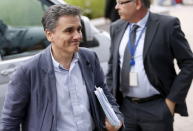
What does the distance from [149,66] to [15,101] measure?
1.18m

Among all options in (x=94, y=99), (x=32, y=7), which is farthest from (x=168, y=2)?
(x=94, y=99)

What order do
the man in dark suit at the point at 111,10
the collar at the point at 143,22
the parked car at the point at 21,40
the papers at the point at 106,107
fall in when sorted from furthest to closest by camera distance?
the man in dark suit at the point at 111,10 < the parked car at the point at 21,40 < the collar at the point at 143,22 < the papers at the point at 106,107

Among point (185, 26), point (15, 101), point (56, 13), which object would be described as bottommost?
point (185, 26)

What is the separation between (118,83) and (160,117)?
435mm

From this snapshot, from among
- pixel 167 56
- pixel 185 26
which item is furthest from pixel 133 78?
pixel 185 26

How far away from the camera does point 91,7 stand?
34.1 feet

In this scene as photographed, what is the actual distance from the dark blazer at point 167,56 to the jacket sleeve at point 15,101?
112 centimetres

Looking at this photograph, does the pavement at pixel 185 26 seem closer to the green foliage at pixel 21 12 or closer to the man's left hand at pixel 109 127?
the green foliage at pixel 21 12

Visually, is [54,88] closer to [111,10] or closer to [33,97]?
[33,97]

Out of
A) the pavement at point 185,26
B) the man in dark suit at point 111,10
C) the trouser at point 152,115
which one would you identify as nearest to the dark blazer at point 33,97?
the trouser at point 152,115

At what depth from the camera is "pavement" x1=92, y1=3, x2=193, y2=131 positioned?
4.72m

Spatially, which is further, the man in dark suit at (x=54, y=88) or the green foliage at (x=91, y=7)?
the green foliage at (x=91, y=7)

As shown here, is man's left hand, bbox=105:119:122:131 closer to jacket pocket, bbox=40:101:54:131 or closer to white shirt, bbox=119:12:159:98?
jacket pocket, bbox=40:101:54:131

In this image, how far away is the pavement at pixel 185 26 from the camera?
4719 millimetres
